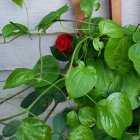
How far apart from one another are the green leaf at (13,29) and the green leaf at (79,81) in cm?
27

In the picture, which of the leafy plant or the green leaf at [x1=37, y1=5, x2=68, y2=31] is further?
the green leaf at [x1=37, y1=5, x2=68, y2=31]

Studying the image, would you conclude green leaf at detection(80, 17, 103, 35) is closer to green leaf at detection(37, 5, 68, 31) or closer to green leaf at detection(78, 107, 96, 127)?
green leaf at detection(37, 5, 68, 31)

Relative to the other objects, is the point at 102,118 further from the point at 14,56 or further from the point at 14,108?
the point at 14,108

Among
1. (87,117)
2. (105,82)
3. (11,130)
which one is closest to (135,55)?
(105,82)

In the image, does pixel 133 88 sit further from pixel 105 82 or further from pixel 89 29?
pixel 89 29

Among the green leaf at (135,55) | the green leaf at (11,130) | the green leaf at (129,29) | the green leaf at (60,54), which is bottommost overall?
the green leaf at (11,130)

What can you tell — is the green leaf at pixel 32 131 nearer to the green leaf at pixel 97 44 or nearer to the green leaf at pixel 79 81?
the green leaf at pixel 79 81

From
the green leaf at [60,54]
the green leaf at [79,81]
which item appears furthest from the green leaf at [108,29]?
the green leaf at [60,54]

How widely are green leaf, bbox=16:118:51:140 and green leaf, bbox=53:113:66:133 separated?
41cm

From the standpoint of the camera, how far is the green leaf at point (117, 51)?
984 mm

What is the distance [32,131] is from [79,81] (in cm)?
20

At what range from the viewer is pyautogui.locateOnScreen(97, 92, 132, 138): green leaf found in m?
0.92

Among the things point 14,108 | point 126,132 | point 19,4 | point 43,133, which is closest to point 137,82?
point 126,132

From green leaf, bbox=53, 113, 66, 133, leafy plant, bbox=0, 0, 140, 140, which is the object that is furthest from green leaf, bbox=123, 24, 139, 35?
green leaf, bbox=53, 113, 66, 133
